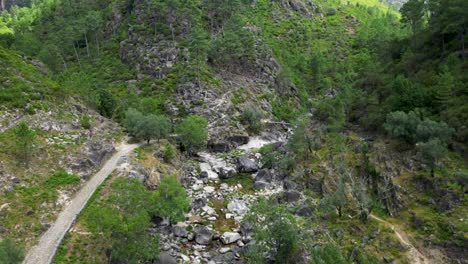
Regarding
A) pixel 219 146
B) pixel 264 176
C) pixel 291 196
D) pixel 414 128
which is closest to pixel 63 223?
pixel 291 196

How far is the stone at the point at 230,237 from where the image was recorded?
46.4 meters

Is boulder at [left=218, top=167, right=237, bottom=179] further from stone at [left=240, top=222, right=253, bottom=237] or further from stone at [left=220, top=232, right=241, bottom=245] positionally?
stone at [left=220, top=232, right=241, bottom=245]

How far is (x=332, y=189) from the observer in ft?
173

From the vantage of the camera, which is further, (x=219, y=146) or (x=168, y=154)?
(x=219, y=146)

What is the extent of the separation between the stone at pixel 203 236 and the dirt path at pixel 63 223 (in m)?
15.3

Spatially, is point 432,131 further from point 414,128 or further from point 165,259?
point 165,259

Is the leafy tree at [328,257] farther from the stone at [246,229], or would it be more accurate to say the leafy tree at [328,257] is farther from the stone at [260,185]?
the stone at [260,185]

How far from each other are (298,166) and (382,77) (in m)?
29.9

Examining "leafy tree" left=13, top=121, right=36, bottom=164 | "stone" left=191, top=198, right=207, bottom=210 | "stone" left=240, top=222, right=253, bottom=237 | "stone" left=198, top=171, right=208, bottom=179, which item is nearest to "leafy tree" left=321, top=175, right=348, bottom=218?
"stone" left=240, top=222, right=253, bottom=237

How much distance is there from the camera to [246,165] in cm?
6781

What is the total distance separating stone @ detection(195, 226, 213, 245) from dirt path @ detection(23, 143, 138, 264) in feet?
50.2

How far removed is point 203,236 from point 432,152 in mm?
32209

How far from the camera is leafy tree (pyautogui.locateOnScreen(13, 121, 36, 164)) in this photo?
160 feet

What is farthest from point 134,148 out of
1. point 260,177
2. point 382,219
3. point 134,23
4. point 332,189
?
point 134,23
